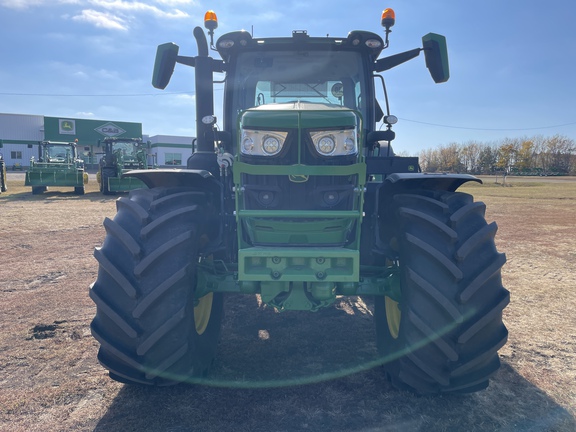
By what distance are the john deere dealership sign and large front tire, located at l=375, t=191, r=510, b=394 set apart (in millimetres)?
56544

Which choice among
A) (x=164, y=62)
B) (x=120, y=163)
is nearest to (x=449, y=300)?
(x=164, y=62)

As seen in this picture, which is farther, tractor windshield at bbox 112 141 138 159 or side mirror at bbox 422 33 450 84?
tractor windshield at bbox 112 141 138 159

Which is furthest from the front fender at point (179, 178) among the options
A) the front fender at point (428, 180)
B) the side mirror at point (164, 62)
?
the front fender at point (428, 180)

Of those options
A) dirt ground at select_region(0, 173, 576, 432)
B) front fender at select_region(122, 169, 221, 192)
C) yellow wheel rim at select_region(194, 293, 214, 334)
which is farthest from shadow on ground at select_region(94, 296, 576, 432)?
front fender at select_region(122, 169, 221, 192)

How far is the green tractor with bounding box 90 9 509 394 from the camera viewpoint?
2510 mm

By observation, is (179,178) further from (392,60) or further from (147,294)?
(392,60)

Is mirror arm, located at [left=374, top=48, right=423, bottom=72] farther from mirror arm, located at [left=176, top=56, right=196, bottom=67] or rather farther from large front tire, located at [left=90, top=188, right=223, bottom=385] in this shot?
large front tire, located at [left=90, top=188, right=223, bottom=385]

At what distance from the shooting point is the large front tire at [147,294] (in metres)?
2.49

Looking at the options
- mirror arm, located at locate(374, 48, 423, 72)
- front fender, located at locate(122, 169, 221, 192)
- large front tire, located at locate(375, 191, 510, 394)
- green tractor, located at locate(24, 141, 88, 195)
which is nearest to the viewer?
large front tire, located at locate(375, 191, 510, 394)

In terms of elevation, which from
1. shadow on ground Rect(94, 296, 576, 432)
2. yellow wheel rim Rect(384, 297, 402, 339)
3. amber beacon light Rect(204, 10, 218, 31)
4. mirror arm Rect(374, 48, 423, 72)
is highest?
amber beacon light Rect(204, 10, 218, 31)

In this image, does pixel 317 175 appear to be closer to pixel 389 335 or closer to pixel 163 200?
pixel 163 200

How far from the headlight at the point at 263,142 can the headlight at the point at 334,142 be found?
232 millimetres

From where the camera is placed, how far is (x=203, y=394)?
284 centimetres

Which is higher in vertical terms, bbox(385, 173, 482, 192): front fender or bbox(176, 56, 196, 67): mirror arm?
bbox(176, 56, 196, 67): mirror arm
